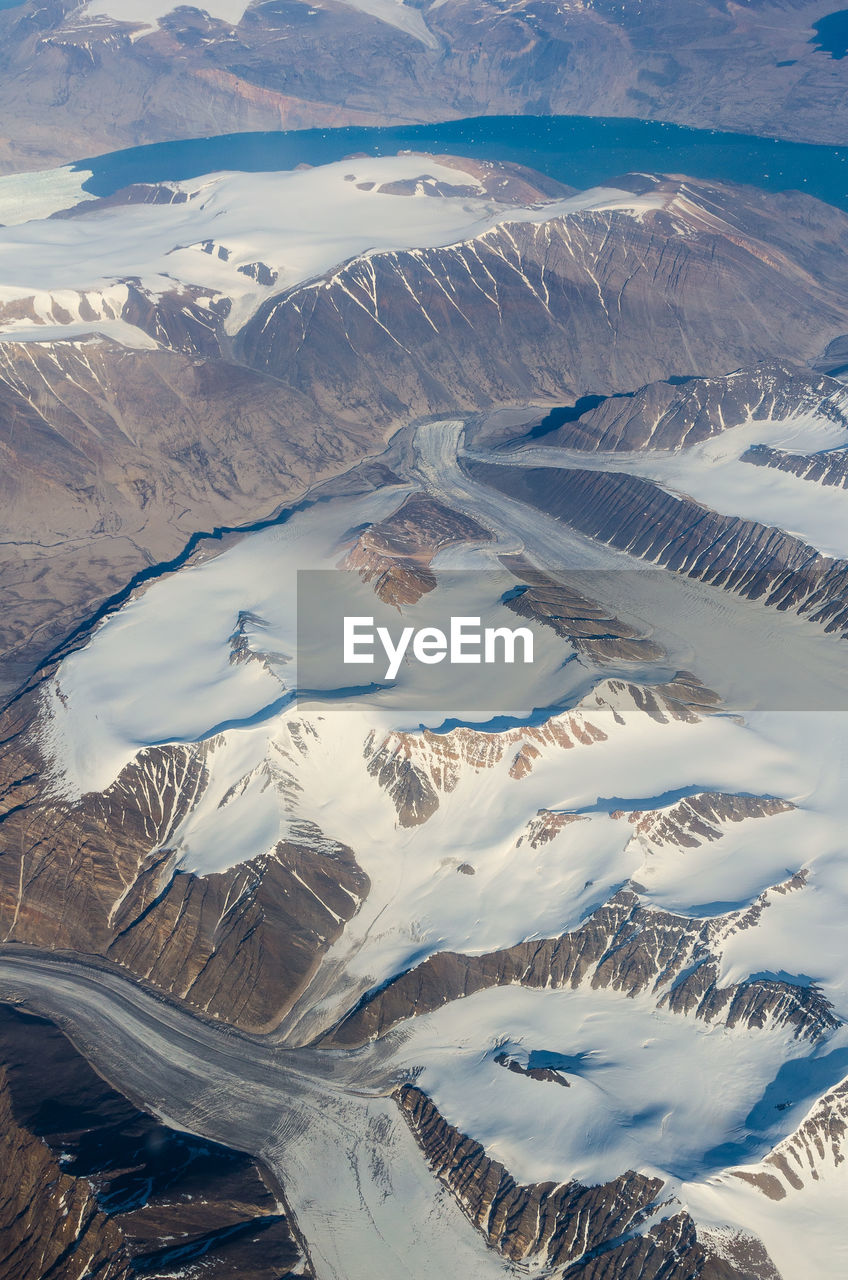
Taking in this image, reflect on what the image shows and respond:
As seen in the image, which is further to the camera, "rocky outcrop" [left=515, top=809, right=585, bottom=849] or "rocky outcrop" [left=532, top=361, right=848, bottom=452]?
"rocky outcrop" [left=532, top=361, right=848, bottom=452]

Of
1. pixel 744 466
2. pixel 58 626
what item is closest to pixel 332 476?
pixel 58 626

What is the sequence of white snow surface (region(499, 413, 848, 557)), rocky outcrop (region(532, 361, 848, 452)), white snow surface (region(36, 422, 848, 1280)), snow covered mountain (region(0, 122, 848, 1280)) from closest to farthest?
white snow surface (region(36, 422, 848, 1280)), snow covered mountain (region(0, 122, 848, 1280)), white snow surface (region(499, 413, 848, 557)), rocky outcrop (region(532, 361, 848, 452))

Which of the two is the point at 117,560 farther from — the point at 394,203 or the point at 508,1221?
the point at 394,203

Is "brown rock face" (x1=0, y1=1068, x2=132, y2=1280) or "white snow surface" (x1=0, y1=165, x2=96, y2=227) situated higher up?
"white snow surface" (x1=0, y1=165, x2=96, y2=227)

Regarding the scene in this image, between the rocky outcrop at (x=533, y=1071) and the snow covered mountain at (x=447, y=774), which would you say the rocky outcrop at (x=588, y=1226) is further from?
the rocky outcrop at (x=533, y=1071)

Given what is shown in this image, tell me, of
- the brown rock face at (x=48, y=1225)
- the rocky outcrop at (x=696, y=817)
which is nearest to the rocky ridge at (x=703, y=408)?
the rocky outcrop at (x=696, y=817)

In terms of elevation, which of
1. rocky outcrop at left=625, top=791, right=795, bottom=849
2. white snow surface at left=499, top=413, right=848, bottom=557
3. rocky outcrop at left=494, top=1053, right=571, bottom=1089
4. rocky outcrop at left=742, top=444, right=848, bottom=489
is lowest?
rocky outcrop at left=494, top=1053, right=571, bottom=1089

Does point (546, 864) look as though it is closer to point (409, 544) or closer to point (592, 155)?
point (409, 544)

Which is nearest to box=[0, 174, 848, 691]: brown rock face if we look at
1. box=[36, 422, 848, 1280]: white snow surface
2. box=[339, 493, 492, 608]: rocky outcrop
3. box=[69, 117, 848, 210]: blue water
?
box=[339, 493, 492, 608]: rocky outcrop

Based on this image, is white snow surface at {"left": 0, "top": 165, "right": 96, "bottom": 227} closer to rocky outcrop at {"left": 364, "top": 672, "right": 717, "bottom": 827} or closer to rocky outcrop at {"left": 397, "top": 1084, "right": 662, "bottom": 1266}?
rocky outcrop at {"left": 364, "top": 672, "right": 717, "bottom": 827}
